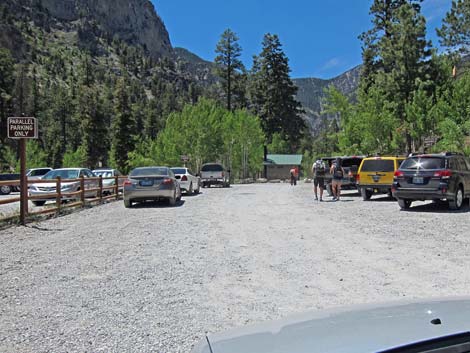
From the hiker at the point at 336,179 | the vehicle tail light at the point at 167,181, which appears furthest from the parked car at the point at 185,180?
the hiker at the point at 336,179

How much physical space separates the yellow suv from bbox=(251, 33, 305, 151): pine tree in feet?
204

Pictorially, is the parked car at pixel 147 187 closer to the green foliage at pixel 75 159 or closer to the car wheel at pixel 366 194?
the car wheel at pixel 366 194

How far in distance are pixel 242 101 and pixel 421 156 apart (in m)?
70.5

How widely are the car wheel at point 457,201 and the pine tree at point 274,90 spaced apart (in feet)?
219

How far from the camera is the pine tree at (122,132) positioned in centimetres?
6862

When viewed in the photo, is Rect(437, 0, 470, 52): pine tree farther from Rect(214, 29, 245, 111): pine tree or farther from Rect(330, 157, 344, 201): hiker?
Rect(214, 29, 245, 111): pine tree

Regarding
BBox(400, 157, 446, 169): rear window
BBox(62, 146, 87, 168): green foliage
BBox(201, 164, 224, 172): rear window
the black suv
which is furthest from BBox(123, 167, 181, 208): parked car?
BBox(62, 146, 87, 168): green foliage

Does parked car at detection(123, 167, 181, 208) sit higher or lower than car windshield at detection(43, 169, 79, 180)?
lower

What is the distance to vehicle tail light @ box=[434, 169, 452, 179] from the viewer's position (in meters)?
15.6

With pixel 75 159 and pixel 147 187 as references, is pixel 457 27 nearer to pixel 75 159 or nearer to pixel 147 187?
pixel 147 187

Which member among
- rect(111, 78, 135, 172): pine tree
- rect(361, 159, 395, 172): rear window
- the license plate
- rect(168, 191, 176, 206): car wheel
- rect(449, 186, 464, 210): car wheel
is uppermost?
rect(111, 78, 135, 172): pine tree

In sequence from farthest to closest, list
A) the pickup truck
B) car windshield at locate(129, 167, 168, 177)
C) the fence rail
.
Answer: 1. the pickup truck
2. car windshield at locate(129, 167, 168, 177)
3. the fence rail

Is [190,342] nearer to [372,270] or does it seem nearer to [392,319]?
[392,319]

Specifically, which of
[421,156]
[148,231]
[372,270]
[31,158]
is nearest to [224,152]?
[31,158]
